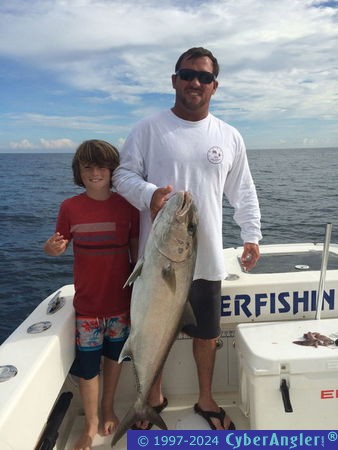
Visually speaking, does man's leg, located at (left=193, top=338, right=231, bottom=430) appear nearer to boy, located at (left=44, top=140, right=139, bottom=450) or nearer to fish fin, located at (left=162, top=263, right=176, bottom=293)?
boy, located at (left=44, top=140, right=139, bottom=450)

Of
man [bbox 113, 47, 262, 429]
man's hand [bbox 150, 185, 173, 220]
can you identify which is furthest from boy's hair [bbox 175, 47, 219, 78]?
man's hand [bbox 150, 185, 173, 220]

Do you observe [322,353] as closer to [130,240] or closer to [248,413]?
[248,413]

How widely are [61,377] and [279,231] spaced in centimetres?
1471

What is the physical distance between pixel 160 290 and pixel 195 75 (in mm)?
1447

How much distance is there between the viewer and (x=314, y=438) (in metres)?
2.60

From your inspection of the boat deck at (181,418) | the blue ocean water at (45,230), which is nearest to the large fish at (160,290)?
the boat deck at (181,418)

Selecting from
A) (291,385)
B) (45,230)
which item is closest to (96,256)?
(291,385)

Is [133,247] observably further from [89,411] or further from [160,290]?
[89,411]

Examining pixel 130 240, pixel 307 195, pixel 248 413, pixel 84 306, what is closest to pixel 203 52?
pixel 130 240

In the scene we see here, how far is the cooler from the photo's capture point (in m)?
2.54

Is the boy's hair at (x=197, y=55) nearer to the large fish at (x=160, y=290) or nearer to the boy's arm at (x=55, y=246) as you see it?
the large fish at (x=160, y=290)

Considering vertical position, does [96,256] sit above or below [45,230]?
above

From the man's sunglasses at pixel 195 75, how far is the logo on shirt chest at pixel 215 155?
1.49 feet

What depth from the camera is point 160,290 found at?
2498 millimetres
